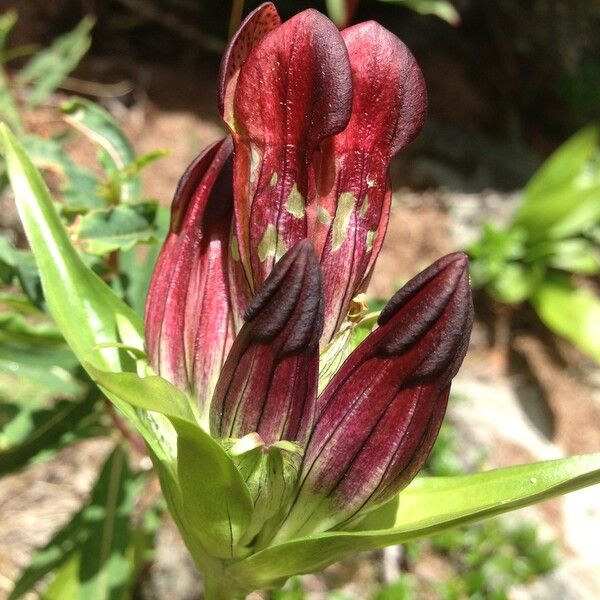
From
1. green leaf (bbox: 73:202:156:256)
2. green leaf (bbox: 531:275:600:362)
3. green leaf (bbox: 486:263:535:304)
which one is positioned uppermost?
green leaf (bbox: 73:202:156:256)

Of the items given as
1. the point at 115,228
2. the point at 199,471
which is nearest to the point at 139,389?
the point at 199,471

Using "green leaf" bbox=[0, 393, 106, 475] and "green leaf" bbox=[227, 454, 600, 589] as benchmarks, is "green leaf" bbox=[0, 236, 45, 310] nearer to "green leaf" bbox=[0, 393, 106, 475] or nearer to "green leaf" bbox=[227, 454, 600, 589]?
"green leaf" bbox=[0, 393, 106, 475]

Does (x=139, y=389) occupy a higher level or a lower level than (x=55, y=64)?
lower

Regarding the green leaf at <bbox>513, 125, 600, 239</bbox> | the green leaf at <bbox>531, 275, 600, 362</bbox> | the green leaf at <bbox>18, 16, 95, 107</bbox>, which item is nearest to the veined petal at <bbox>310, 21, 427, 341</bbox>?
the green leaf at <bbox>18, 16, 95, 107</bbox>

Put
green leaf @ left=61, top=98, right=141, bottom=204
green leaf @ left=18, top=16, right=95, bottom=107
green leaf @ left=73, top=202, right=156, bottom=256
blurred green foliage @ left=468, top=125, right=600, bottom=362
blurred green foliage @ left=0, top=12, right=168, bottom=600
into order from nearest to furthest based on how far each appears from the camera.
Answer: green leaf @ left=73, top=202, right=156, bottom=256
blurred green foliage @ left=0, top=12, right=168, bottom=600
green leaf @ left=61, top=98, right=141, bottom=204
green leaf @ left=18, top=16, right=95, bottom=107
blurred green foliage @ left=468, top=125, right=600, bottom=362

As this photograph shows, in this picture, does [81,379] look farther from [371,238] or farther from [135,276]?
[371,238]

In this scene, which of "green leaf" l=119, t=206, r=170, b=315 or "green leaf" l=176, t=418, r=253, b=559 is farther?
"green leaf" l=119, t=206, r=170, b=315

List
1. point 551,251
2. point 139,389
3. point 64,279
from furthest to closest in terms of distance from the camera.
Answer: point 551,251
point 64,279
point 139,389
